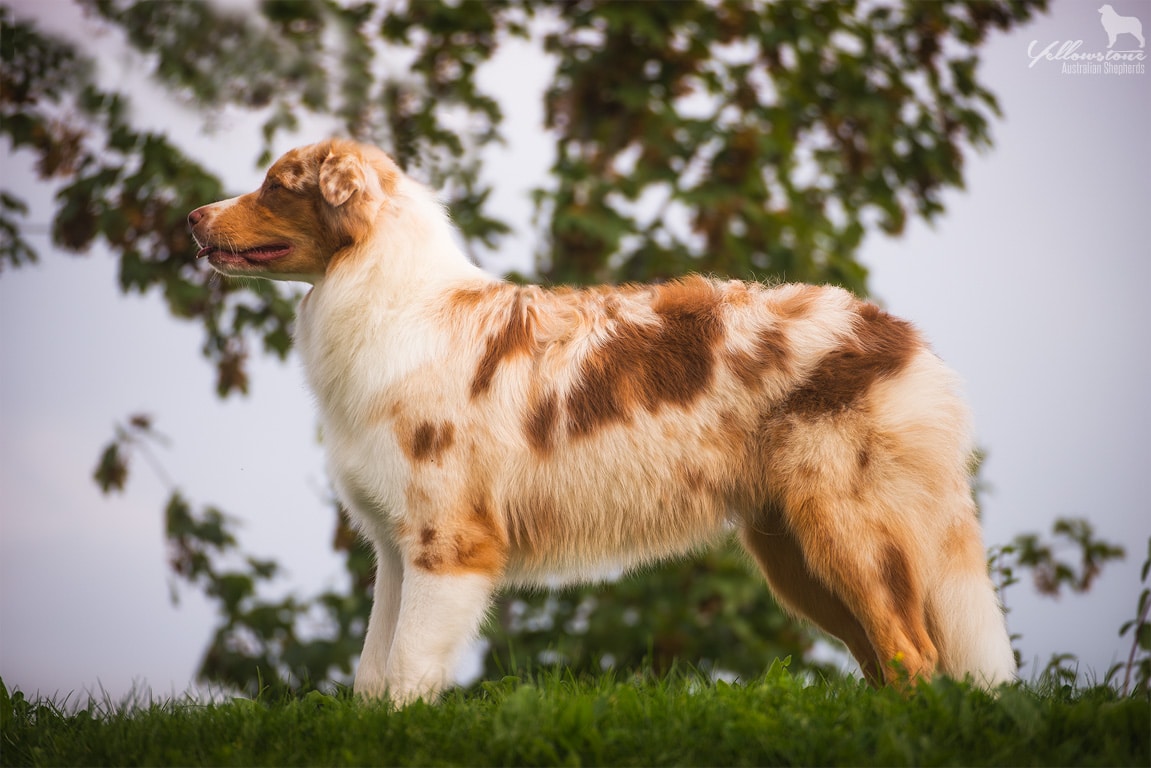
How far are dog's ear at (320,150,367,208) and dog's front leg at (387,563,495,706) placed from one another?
166cm

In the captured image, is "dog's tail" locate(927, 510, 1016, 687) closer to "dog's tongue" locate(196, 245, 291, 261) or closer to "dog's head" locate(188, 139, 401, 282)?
"dog's head" locate(188, 139, 401, 282)

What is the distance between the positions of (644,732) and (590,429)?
54.2 inches

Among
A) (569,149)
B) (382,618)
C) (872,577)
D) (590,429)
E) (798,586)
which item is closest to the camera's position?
(872,577)

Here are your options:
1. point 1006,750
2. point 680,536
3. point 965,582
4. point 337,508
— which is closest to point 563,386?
point 680,536

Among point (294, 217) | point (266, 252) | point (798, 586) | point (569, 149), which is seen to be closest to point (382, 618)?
point (266, 252)

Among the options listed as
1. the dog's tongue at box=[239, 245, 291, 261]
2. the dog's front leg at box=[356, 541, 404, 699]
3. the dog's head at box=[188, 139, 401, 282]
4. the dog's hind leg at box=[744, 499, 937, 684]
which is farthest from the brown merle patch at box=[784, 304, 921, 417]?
the dog's tongue at box=[239, 245, 291, 261]

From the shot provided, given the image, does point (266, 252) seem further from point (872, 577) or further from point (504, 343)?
point (872, 577)

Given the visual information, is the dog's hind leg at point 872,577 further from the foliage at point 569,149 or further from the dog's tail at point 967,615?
the foliage at point 569,149

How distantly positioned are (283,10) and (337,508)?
13.5 ft

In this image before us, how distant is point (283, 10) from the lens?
29.0 feet

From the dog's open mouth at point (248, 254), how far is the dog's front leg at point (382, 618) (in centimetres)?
141

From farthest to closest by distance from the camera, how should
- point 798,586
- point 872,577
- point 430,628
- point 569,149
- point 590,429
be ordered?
point 569,149
point 798,586
point 590,429
point 872,577
point 430,628

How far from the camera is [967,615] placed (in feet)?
15.3

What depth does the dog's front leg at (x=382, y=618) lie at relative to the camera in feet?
15.6
